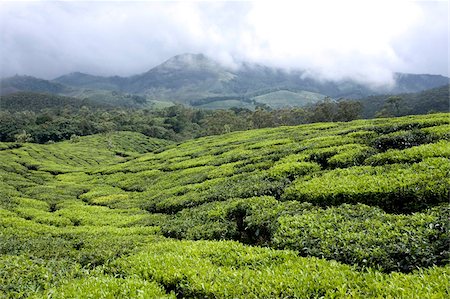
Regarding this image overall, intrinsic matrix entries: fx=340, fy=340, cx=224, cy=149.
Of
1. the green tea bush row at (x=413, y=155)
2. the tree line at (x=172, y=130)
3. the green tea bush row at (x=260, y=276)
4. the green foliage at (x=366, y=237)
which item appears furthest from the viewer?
the tree line at (x=172, y=130)

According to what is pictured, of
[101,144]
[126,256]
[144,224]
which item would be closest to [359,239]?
[126,256]

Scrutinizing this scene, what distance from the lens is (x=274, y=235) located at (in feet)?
40.6

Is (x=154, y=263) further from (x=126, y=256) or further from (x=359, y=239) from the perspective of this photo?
(x=359, y=239)

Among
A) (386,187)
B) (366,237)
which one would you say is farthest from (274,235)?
(386,187)

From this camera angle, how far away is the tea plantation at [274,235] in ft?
29.2

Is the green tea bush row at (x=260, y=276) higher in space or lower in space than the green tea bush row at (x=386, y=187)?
lower

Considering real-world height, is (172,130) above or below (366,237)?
below

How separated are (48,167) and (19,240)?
47.1 meters

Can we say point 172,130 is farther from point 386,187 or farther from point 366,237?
point 366,237

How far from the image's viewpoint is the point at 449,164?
13961 mm

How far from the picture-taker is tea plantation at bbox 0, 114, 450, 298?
8914mm

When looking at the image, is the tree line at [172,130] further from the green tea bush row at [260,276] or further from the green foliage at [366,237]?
the green tea bush row at [260,276]

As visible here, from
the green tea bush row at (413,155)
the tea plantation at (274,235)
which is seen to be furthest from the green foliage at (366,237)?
the green tea bush row at (413,155)

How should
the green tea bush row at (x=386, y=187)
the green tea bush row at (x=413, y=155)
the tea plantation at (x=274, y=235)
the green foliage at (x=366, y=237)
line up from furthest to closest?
the green tea bush row at (x=413, y=155) < the green tea bush row at (x=386, y=187) < the green foliage at (x=366, y=237) < the tea plantation at (x=274, y=235)
